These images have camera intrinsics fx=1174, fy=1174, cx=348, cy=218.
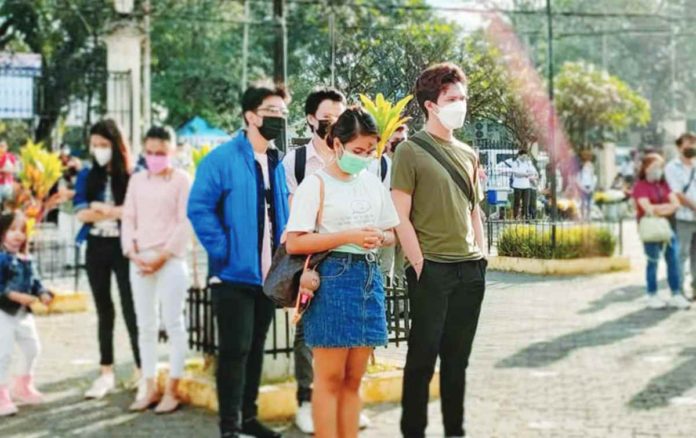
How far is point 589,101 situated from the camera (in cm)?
2817

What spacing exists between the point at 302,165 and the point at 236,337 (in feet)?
5.13

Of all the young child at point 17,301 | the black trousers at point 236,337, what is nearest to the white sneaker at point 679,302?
the young child at point 17,301

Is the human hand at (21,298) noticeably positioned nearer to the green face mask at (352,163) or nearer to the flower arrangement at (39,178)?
the green face mask at (352,163)

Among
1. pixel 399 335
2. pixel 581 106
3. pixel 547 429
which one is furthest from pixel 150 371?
pixel 581 106

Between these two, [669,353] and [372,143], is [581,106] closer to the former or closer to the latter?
[669,353]

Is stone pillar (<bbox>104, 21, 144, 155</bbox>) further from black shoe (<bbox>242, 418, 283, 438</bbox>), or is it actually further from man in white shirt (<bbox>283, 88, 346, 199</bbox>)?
man in white shirt (<bbox>283, 88, 346, 199</bbox>)

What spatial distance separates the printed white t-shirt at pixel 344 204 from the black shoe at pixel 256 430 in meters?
2.36

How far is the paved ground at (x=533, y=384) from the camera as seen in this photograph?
5.89 metres

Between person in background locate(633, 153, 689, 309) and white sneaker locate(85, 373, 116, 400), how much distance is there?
4998 millimetres

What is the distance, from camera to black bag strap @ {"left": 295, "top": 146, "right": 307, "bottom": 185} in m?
3.56

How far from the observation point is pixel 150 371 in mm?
6641

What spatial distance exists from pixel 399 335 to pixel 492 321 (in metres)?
0.28

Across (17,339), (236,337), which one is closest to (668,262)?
(17,339)

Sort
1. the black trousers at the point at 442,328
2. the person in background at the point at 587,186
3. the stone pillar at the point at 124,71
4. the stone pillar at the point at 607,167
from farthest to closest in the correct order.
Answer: the stone pillar at the point at 607,167 < the person in background at the point at 587,186 < the stone pillar at the point at 124,71 < the black trousers at the point at 442,328
